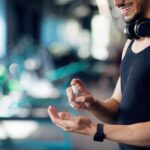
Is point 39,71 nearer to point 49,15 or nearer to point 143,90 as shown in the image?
point 49,15

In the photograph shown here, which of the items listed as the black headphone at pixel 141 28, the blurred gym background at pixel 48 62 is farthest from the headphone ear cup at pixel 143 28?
the blurred gym background at pixel 48 62

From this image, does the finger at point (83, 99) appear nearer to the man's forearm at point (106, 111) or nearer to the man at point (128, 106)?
the man at point (128, 106)

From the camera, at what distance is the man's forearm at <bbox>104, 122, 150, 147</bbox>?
1.34 m

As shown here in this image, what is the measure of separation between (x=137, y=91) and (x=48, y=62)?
301 inches

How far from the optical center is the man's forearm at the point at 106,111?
171 centimetres

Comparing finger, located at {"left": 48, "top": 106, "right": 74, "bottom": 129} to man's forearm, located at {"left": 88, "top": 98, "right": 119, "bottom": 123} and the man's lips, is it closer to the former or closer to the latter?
man's forearm, located at {"left": 88, "top": 98, "right": 119, "bottom": 123}

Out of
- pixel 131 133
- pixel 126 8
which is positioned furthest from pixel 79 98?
pixel 126 8

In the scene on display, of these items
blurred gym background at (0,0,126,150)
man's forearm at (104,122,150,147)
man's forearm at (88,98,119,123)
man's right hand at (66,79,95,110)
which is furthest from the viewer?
blurred gym background at (0,0,126,150)

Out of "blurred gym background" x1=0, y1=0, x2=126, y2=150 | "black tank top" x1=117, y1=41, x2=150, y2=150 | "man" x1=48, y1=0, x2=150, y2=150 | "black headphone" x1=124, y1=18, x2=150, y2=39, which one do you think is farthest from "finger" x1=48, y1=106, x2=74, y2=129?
"blurred gym background" x1=0, y1=0, x2=126, y2=150

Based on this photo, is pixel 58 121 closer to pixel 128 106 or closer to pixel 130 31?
pixel 128 106

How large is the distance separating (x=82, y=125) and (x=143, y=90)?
26cm

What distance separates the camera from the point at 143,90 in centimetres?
146

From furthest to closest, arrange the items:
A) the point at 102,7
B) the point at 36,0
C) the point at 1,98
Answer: the point at 36,0 < the point at 1,98 < the point at 102,7

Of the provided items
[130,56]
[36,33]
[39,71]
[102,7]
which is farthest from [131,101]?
[36,33]
